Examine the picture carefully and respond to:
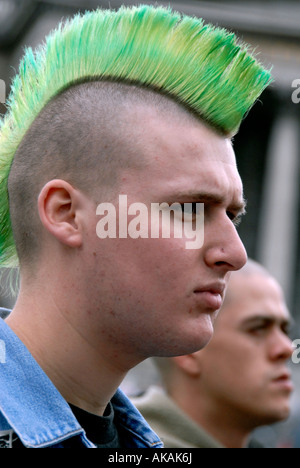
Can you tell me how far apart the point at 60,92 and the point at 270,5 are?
1223 centimetres

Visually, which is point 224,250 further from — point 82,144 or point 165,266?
point 82,144

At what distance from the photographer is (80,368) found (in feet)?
7.34

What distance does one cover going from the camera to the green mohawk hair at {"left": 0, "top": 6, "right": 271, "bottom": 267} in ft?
7.86

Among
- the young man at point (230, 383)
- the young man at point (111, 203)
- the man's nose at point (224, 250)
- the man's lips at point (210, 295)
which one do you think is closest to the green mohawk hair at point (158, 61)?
the young man at point (111, 203)

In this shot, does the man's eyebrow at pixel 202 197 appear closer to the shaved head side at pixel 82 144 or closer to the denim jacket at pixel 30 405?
the shaved head side at pixel 82 144

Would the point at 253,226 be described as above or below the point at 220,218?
above

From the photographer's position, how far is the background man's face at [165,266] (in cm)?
218

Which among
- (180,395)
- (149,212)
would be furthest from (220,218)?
(180,395)

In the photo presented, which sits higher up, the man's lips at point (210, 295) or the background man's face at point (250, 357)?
the man's lips at point (210, 295)

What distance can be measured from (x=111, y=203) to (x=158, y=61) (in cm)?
48

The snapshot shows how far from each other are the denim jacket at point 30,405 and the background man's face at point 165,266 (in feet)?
0.72

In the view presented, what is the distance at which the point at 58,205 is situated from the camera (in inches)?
89.9

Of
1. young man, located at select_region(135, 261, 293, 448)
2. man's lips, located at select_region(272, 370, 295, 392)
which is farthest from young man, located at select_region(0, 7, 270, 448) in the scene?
man's lips, located at select_region(272, 370, 295, 392)

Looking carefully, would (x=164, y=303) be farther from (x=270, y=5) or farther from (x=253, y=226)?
(x=270, y=5)
